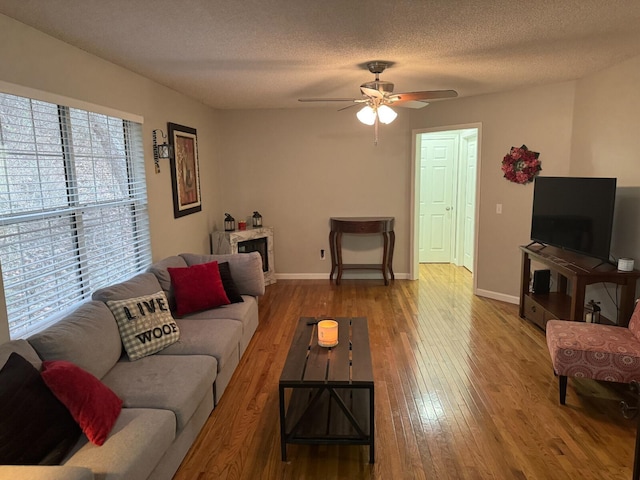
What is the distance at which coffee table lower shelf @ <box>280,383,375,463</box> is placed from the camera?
2.31 metres

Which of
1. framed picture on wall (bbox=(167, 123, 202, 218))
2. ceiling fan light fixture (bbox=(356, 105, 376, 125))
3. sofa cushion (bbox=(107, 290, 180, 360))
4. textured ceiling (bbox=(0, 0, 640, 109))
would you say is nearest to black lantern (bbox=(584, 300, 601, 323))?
textured ceiling (bbox=(0, 0, 640, 109))

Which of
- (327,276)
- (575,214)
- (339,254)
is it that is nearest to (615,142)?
(575,214)

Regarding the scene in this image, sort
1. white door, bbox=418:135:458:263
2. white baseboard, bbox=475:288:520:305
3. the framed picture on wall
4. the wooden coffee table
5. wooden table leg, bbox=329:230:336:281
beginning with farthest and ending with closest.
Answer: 1. white door, bbox=418:135:458:263
2. wooden table leg, bbox=329:230:336:281
3. white baseboard, bbox=475:288:520:305
4. the framed picture on wall
5. the wooden coffee table

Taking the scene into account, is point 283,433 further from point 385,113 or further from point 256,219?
point 256,219

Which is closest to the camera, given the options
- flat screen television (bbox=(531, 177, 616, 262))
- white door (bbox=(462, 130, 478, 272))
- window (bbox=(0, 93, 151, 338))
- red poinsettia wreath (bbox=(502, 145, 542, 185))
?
window (bbox=(0, 93, 151, 338))

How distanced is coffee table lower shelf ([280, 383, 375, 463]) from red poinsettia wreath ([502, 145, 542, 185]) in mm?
3165

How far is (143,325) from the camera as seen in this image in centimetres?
276

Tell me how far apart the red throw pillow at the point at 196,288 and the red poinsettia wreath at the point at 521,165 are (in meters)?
3.31

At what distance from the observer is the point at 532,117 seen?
15.0ft

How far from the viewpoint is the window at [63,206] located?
2389 millimetres

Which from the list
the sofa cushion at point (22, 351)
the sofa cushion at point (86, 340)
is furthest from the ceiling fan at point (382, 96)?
the sofa cushion at point (22, 351)

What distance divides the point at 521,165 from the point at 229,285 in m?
3.31

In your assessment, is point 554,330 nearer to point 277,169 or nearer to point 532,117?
point 532,117

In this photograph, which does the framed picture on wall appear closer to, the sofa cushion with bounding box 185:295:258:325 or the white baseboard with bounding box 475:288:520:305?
the sofa cushion with bounding box 185:295:258:325
